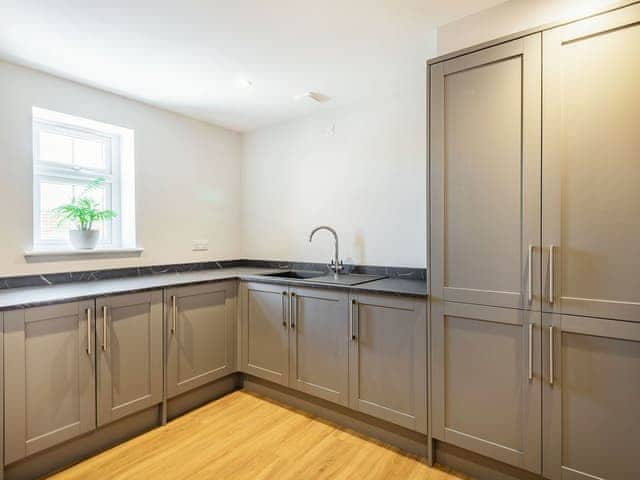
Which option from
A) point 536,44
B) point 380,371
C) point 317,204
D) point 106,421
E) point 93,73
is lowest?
point 106,421

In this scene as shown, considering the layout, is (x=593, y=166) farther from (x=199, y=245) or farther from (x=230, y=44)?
(x=199, y=245)

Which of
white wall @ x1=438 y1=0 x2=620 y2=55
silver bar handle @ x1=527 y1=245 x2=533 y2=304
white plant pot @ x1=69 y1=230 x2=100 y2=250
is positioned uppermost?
white wall @ x1=438 y1=0 x2=620 y2=55

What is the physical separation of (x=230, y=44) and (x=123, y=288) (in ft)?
5.32

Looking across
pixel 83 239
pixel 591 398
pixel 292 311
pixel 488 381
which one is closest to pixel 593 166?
pixel 591 398

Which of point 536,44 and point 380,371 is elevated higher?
point 536,44

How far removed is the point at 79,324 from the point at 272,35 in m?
1.95

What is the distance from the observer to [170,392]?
7.70 feet

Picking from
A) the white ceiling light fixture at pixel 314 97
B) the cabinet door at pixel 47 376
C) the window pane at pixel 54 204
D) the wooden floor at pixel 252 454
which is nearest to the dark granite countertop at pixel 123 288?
the cabinet door at pixel 47 376

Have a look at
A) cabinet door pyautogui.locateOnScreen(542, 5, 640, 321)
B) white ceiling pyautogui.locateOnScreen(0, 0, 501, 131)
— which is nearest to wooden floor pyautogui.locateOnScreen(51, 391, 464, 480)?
cabinet door pyautogui.locateOnScreen(542, 5, 640, 321)

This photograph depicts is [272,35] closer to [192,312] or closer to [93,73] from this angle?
[93,73]

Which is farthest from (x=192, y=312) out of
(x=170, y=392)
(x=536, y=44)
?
(x=536, y=44)

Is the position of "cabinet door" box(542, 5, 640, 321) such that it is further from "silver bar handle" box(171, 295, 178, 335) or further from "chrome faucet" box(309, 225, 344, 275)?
"silver bar handle" box(171, 295, 178, 335)

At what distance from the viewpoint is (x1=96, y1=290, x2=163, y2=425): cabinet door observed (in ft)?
6.62

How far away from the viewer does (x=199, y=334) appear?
2555 millimetres
